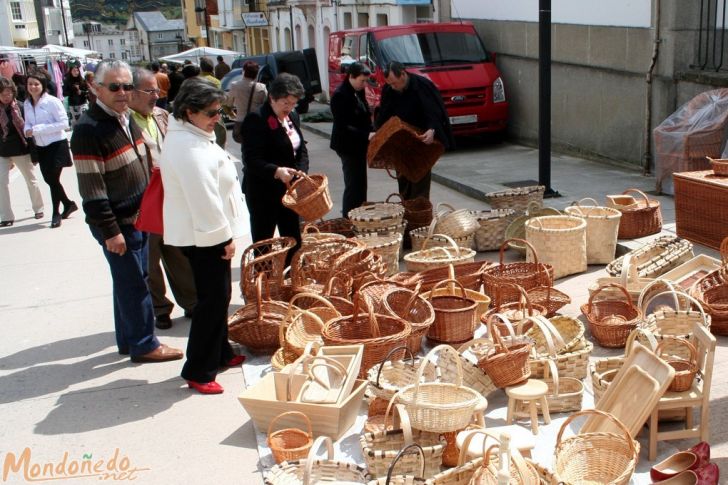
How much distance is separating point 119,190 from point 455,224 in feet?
10.2

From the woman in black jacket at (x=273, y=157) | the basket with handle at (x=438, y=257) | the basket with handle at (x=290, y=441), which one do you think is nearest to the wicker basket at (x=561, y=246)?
the basket with handle at (x=438, y=257)

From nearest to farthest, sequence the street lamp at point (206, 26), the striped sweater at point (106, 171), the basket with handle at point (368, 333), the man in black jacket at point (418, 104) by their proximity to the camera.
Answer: the basket with handle at point (368, 333), the striped sweater at point (106, 171), the man in black jacket at point (418, 104), the street lamp at point (206, 26)

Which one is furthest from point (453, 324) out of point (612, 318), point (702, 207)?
point (702, 207)

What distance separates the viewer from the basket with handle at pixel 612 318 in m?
5.12

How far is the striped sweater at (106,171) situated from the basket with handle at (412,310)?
1.75 metres

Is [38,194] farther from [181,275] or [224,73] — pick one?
[224,73]

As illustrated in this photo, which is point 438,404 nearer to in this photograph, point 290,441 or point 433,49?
point 290,441

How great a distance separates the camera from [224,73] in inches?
864

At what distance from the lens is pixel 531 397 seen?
4172 millimetres

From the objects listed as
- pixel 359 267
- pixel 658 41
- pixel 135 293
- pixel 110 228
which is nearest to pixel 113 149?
pixel 110 228

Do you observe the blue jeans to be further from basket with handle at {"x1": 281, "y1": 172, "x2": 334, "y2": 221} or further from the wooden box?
the wooden box

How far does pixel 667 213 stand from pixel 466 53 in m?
6.84

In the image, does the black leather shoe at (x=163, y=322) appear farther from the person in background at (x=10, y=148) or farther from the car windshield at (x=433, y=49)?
the car windshield at (x=433, y=49)

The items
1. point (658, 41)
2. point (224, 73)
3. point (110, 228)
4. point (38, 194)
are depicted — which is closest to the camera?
point (110, 228)
